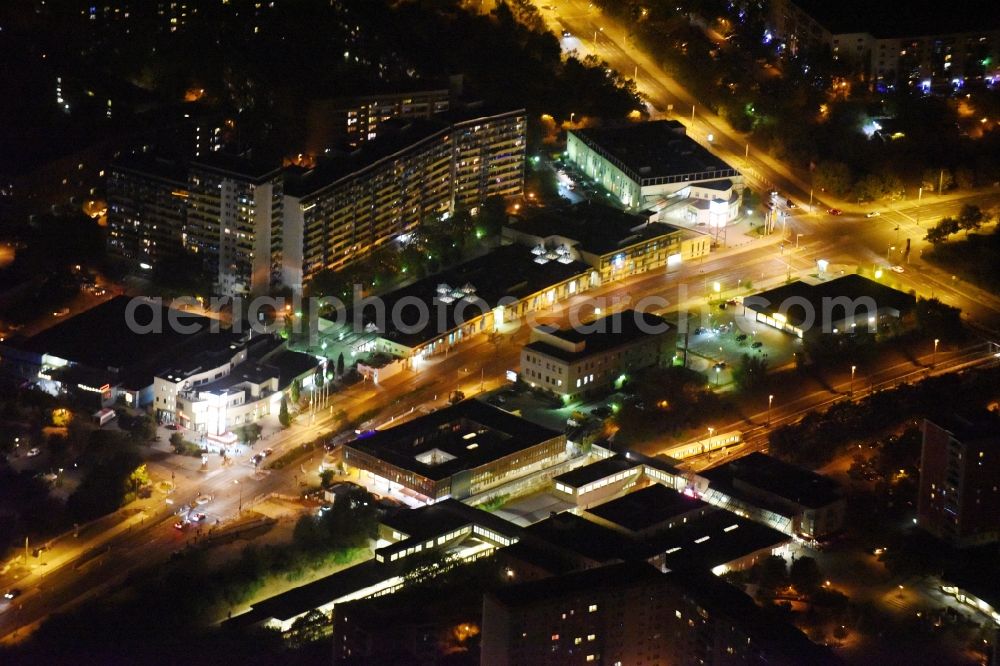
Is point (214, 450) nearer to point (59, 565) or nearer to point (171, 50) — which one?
point (59, 565)

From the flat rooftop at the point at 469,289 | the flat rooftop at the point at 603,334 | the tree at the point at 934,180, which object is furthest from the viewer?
the tree at the point at 934,180

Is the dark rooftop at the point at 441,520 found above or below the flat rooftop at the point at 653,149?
below

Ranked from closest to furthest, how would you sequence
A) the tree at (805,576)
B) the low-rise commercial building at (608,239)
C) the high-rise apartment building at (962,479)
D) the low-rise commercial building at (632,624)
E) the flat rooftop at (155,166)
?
the low-rise commercial building at (632,624), the tree at (805,576), the high-rise apartment building at (962,479), the flat rooftop at (155,166), the low-rise commercial building at (608,239)

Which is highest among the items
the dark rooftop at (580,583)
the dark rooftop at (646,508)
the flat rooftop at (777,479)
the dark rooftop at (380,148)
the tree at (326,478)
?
the dark rooftop at (380,148)

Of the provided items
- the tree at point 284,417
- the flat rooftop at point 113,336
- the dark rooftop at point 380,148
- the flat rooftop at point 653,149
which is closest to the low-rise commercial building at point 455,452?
the tree at point 284,417

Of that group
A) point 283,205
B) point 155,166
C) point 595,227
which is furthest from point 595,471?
point 155,166

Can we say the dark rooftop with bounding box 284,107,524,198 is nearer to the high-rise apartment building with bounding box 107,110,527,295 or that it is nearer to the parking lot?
the high-rise apartment building with bounding box 107,110,527,295

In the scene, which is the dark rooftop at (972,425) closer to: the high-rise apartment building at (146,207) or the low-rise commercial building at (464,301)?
the low-rise commercial building at (464,301)
